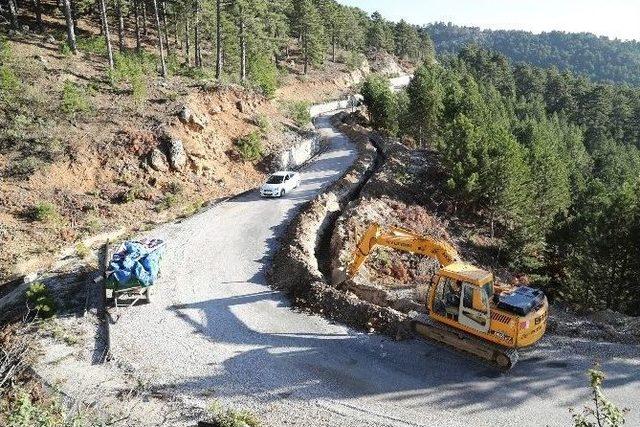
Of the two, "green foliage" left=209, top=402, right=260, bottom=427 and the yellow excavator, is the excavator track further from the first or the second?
"green foliage" left=209, top=402, right=260, bottom=427

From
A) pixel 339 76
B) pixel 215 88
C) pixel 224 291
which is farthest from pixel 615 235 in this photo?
pixel 339 76

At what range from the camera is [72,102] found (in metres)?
33.8

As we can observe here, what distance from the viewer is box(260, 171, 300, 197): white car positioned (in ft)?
113

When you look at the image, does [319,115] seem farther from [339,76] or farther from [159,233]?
[159,233]

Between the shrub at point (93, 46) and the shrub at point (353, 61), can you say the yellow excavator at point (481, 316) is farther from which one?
the shrub at point (353, 61)

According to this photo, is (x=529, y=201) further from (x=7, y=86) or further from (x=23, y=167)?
(x=7, y=86)

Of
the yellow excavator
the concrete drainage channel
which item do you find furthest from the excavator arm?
the concrete drainage channel

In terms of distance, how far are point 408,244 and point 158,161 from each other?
825 inches

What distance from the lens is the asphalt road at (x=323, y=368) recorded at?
14.3m

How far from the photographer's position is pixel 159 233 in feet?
91.9

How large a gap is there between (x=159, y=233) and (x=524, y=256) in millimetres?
25430

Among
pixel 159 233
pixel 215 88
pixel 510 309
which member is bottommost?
pixel 159 233

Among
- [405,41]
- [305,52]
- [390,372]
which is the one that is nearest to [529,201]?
[390,372]

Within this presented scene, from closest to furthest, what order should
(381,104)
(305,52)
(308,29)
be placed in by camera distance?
(381,104)
(305,52)
(308,29)
